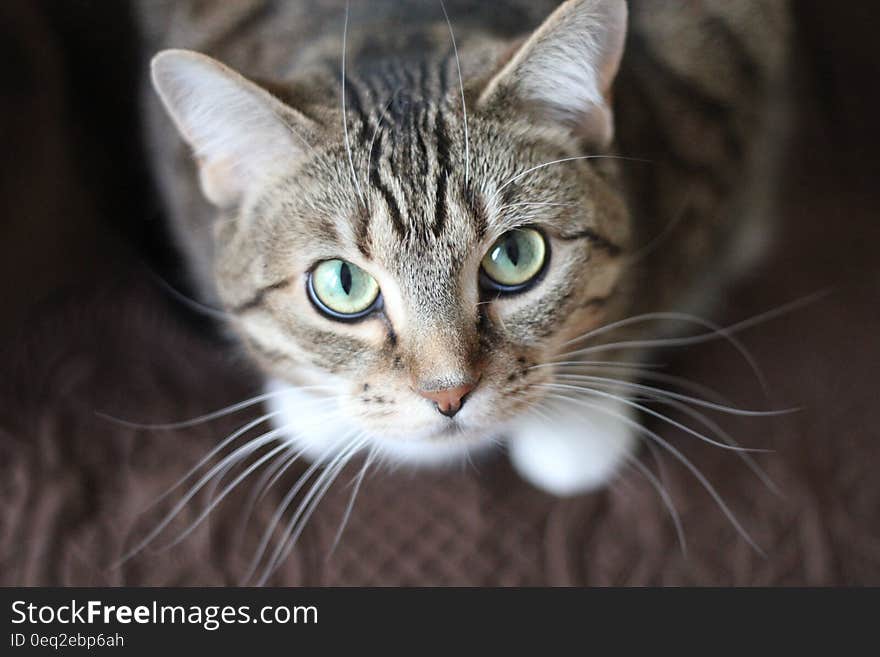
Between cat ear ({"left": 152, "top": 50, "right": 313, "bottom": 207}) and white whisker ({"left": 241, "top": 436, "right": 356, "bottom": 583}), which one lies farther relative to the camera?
white whisker ({"left": 241, "top": 436, "right": 356, "bottom": 583})

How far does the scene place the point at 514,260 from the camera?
0.93 m

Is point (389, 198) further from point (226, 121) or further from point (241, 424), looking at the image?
point (241, 424)

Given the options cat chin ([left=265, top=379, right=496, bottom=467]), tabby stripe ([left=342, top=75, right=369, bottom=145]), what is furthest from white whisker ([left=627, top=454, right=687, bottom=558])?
tabby stripe ([left=342, top=75, right=369, bottom=145])

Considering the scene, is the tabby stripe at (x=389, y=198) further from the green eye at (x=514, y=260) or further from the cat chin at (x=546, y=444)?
the cat chin at (x=546, y=444)

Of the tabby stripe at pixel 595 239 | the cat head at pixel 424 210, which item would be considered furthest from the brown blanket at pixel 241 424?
the tabby stripe at pixel 595 239

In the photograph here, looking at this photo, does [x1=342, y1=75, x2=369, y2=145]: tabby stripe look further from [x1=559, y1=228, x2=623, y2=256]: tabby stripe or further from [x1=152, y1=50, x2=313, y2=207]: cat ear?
[x1=559, y1=228, x2=623, y2=256]: tabby stripe

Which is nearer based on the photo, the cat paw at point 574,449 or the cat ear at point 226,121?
the cat ear at point 226,121

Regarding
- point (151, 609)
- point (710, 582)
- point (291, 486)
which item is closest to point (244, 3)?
point (291, 486)

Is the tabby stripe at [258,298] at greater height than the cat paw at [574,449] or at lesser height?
greater

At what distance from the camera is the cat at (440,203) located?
883 millimetres

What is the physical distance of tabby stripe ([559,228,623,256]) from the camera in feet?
3.14

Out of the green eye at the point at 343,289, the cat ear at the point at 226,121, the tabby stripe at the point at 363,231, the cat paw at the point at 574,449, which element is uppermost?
the cat ear at the point at 226,121

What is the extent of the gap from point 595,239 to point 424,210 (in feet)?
0.76

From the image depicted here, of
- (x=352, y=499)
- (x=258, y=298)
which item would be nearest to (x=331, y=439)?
(x=352, y=499)
